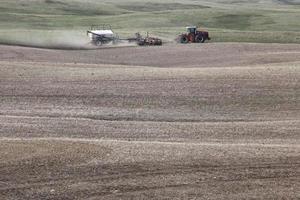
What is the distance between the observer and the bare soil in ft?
58.4

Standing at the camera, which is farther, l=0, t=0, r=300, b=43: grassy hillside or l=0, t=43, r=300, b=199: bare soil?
l=0, t=0, r=300, b=43: grassy hillside

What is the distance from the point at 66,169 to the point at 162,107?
38.2ft

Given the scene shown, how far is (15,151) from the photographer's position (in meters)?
20.6

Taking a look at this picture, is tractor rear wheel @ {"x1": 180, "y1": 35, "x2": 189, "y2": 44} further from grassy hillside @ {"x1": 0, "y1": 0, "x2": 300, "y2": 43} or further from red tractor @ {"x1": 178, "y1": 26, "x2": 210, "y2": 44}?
grassy hillside @ {"x1": 0, "y1": 0, "x2": 300, "y2": 43}

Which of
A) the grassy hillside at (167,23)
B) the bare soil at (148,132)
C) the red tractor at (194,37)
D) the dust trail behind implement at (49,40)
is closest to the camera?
the bare soil at (148,132)

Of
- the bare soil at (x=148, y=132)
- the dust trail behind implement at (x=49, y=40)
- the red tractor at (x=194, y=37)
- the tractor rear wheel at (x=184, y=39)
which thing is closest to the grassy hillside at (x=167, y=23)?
the dust trail behind implement at (x=49, y=40)

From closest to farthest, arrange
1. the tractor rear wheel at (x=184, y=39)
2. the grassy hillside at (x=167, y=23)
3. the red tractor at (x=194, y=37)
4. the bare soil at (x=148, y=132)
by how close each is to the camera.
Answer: the bare soil at (x=148, y=132) < the red tractor at (x=194, y=37) < the tractor rear wheel at (x=184, y=39) < the grassy hillside at (x=167, y=23)

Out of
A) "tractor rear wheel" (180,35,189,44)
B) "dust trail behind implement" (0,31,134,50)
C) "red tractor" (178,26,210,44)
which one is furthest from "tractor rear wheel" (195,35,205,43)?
"dust trail behind implement" (0,31,134,50)

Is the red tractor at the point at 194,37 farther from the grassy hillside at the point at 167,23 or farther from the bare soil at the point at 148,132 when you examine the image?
the bare soil at the point at 148,132

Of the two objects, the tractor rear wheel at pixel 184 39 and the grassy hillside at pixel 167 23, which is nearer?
the tractor rear wheel at pixel 184 39

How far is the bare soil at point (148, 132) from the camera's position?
1781 centimetres

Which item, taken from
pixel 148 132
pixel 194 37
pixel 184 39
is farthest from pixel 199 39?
pixel 148 132

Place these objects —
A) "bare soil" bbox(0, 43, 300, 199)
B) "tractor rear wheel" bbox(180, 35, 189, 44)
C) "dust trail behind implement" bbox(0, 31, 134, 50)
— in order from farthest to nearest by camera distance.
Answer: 1. "tractor rear wheel" bbox(180, 35, 189, 44)
2. "dust trail behind implement" bbox(0, 31, 134, 50)
3. "bare soil" bbox(0, 43, 300, 199)

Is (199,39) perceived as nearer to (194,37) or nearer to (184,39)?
→ (194,37)
